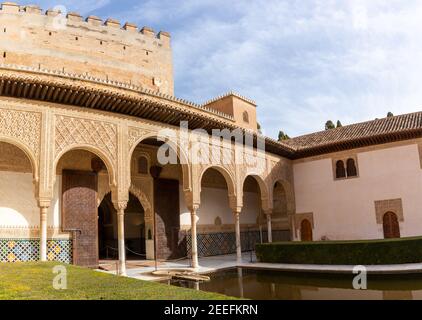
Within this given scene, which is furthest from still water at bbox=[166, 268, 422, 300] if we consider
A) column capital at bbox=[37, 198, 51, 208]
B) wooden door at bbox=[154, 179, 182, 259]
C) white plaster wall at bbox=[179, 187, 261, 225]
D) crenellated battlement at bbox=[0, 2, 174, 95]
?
crenellated battlement at bbox=[0, 2, 174, 95]

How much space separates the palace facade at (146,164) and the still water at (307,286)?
2.31 m

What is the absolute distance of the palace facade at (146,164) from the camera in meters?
9.41

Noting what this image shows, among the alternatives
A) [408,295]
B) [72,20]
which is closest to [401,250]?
[408,295]

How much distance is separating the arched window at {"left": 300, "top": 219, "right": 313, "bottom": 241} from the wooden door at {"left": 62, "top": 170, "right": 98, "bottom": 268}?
29.6 feet

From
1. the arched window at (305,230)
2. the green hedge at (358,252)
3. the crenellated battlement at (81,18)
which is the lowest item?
the green hedge at (358,252)

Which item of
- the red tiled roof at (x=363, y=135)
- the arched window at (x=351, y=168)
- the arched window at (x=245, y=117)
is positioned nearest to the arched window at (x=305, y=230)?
the arched window at (x=351, y=168)

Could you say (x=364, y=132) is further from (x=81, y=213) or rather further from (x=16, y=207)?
(x=16, y=207)

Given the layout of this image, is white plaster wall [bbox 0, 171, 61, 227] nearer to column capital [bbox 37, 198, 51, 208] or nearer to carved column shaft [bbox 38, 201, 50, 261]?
carved column shaft [bbox 38, 201, 50, 261]

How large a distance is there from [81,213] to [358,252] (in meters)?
7.52

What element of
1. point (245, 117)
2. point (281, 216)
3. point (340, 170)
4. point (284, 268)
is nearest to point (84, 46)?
point (245, 117)

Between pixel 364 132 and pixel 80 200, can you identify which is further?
pixel 364 132

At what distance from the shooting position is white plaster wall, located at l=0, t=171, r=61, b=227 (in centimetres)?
1002

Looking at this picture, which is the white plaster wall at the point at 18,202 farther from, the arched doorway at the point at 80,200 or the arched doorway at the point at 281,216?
the arched doorway at the point at 281,216

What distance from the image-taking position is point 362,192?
15.2 m
